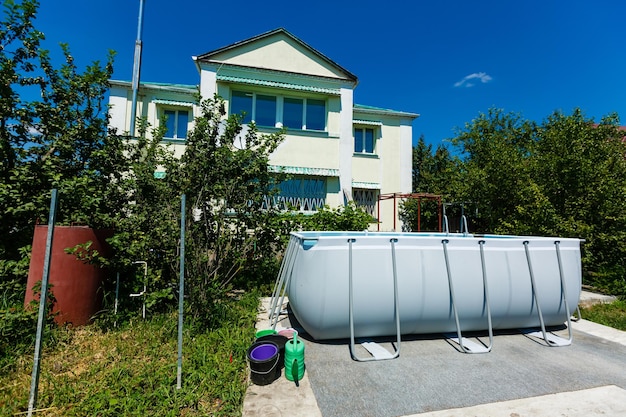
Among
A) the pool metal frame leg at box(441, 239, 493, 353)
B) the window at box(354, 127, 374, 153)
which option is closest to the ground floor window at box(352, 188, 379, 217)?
the window at box(354, 127, 374, 153)

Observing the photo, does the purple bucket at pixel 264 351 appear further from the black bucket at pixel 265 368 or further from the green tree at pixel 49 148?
the green tree at pixel 49 148

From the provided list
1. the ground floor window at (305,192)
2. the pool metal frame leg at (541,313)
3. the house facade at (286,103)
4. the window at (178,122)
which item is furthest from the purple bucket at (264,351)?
the window at (178,122)

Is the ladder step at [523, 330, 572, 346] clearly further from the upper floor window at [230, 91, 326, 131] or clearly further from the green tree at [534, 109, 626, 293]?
the upper floor window at [230, 91, 326, 131]

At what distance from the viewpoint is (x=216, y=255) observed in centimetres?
476

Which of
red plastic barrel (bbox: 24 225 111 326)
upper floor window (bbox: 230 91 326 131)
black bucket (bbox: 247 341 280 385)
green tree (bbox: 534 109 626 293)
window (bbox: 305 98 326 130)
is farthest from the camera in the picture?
window (bbox: 305 98 326 130)

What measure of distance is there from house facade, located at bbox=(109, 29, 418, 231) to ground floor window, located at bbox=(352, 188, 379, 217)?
147cm

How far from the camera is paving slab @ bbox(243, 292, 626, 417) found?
7.41 feet

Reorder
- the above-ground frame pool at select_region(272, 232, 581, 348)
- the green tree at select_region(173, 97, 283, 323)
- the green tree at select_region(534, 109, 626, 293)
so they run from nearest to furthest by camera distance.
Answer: the above-ground frame pool at select_region(272, 232, 581, 348) < the green tree at select_region(173, 97, 283, 323) < the green tree at select_region(534, 109, 626, 293)

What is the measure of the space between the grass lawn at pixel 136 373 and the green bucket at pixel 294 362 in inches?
17.5

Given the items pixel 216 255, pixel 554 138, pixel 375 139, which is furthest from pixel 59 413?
pixel 375 139

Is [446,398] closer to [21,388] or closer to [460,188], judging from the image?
[21,388]

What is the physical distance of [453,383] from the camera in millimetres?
2654

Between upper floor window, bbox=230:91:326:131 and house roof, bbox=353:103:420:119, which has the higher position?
house roof, bbox=353:103:420:119

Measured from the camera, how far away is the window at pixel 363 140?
39.3ft
